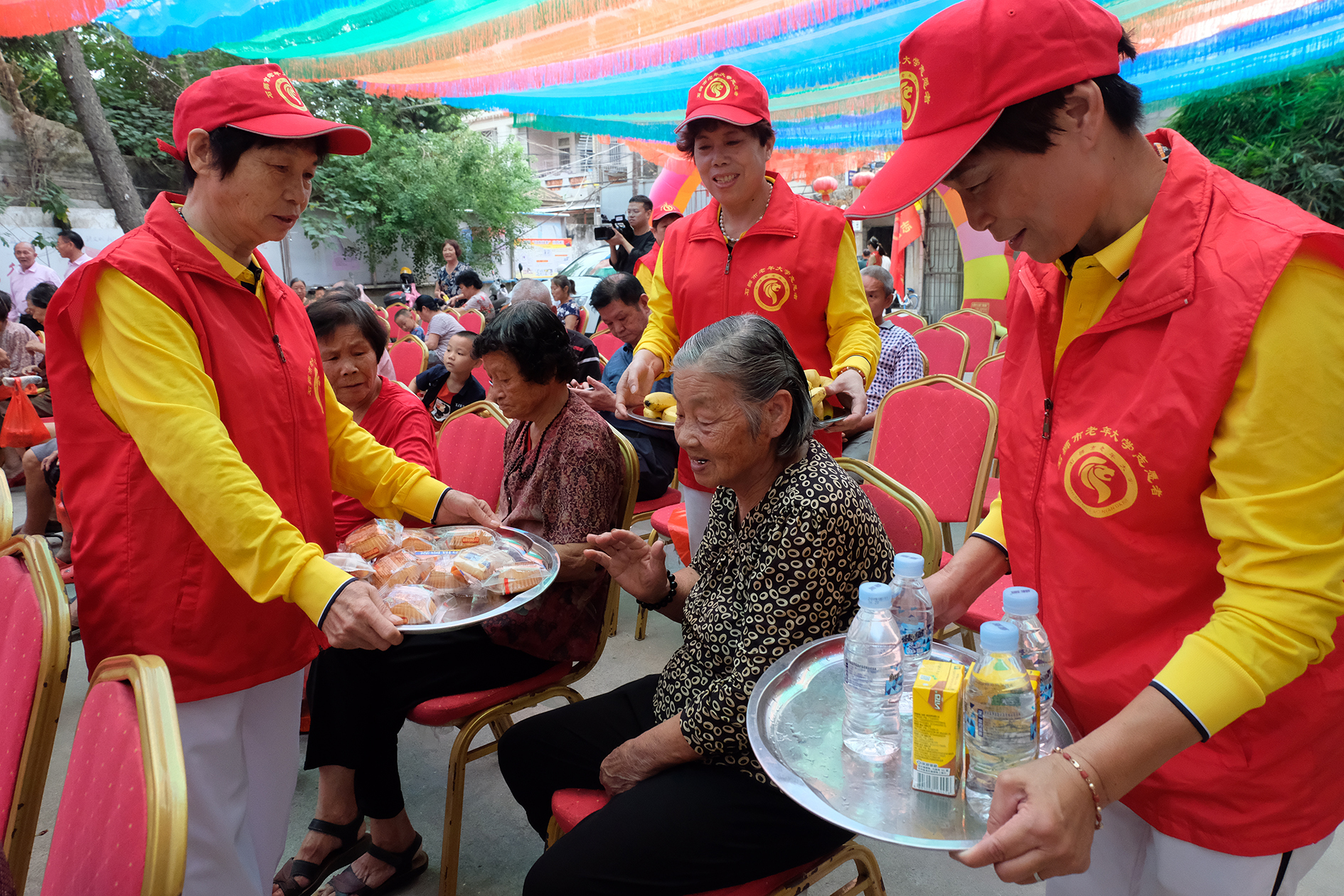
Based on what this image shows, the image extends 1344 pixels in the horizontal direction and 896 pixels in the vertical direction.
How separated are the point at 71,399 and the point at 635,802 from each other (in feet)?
4.22

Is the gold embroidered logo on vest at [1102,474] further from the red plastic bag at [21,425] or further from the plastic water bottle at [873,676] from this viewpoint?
the red plastic bag at [21,425]

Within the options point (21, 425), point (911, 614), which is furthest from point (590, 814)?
point (21, 425)

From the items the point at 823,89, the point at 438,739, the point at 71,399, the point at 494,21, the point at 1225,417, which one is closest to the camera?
the point at 1225,417

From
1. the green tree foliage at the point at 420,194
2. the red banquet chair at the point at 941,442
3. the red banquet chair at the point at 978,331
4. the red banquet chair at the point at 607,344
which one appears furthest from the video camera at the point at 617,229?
the green tree foliage at the point at 420,194

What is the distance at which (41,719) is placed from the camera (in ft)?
3.58

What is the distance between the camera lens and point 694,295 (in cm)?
262

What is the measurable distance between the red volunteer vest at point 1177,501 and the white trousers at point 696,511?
1.57 meters

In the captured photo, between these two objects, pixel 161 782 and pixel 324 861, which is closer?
pixel 161 782

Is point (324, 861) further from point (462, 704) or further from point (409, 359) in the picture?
point (409, 359)

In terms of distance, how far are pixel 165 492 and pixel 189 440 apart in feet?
0.50

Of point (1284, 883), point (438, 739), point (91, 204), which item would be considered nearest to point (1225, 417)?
point (1284, 883)

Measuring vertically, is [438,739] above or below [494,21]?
below

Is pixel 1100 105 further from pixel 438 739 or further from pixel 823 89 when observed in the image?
pixel 823 89

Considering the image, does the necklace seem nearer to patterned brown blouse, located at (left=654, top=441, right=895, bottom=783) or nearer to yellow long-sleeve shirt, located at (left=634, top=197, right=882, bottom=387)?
yellow long-sleeve shirt, located at (left=634, top=197, right=882, bottom=387)
